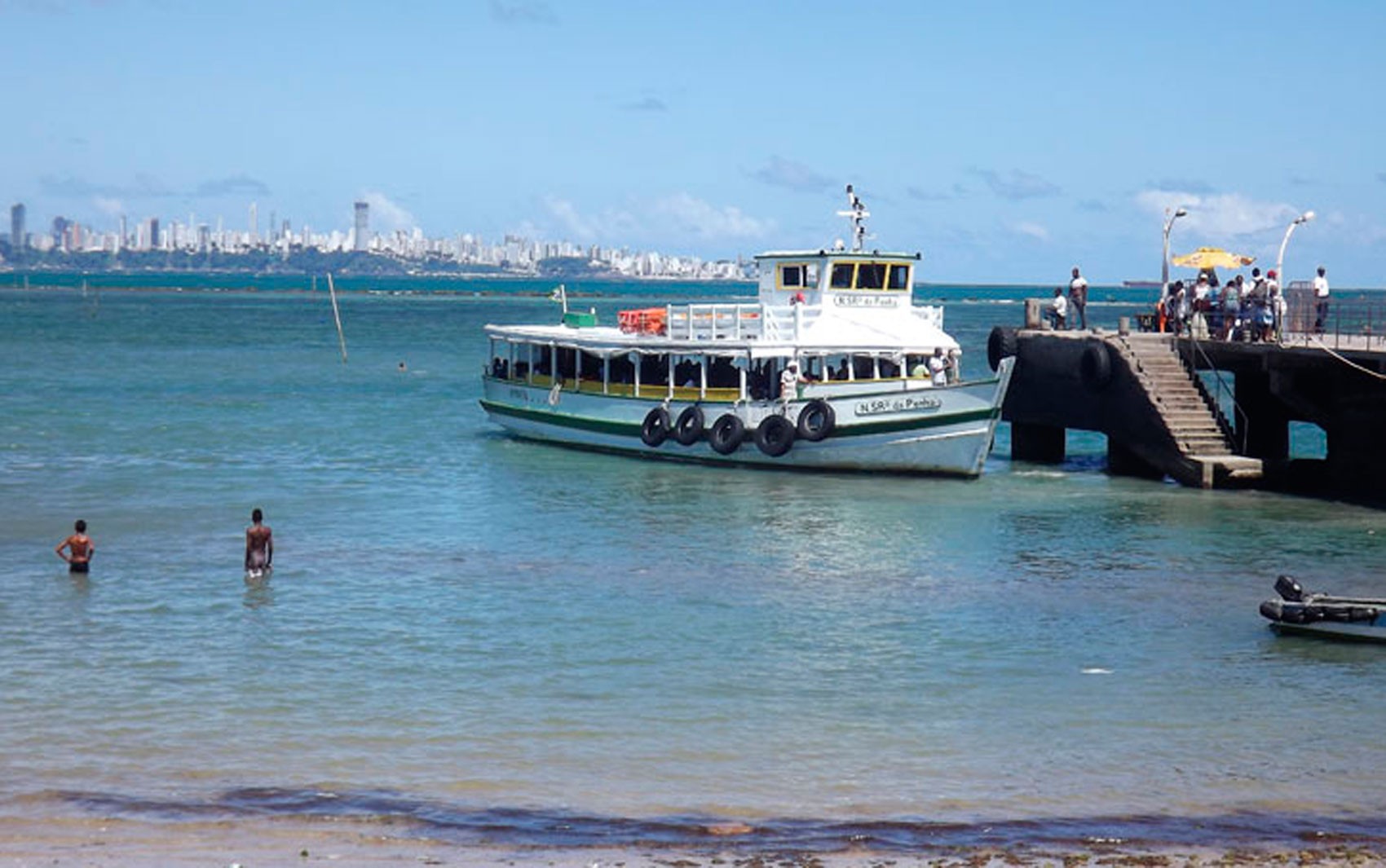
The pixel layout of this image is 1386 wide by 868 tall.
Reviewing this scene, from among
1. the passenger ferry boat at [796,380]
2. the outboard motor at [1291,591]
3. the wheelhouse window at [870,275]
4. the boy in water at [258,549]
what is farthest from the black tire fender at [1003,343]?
the boy in water at [258,549]

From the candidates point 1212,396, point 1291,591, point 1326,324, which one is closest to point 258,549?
point 1291,591

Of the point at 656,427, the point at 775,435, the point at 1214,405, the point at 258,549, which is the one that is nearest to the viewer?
the point at 258,549

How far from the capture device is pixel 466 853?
609 inches

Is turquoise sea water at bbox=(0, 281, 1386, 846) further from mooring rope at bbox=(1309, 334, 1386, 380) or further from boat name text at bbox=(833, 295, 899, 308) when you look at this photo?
boat name text at bbox=(833, 295, 899, 308)

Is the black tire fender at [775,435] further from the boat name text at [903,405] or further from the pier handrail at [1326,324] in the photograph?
the pier handrail at [1326,324]

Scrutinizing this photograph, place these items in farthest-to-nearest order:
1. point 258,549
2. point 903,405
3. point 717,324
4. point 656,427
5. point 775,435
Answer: point 656,427 → point 717,324 → point 775,435 → point 903,405 → point 258,549

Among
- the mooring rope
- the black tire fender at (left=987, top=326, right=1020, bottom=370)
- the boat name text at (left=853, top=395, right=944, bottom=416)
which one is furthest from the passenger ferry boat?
the mooring rope

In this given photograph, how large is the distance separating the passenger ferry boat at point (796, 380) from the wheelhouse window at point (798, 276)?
0.04 meters

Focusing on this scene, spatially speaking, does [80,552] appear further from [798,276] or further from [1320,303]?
[1320,303]

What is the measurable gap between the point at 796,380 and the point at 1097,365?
7.11 metres

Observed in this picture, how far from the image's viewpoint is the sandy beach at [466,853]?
49.3ft

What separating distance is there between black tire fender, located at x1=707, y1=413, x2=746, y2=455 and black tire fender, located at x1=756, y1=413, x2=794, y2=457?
1.64 feet

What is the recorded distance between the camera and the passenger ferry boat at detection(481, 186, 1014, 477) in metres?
41.3

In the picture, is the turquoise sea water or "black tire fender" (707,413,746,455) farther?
"black tire fender" (707,413,746,455)
